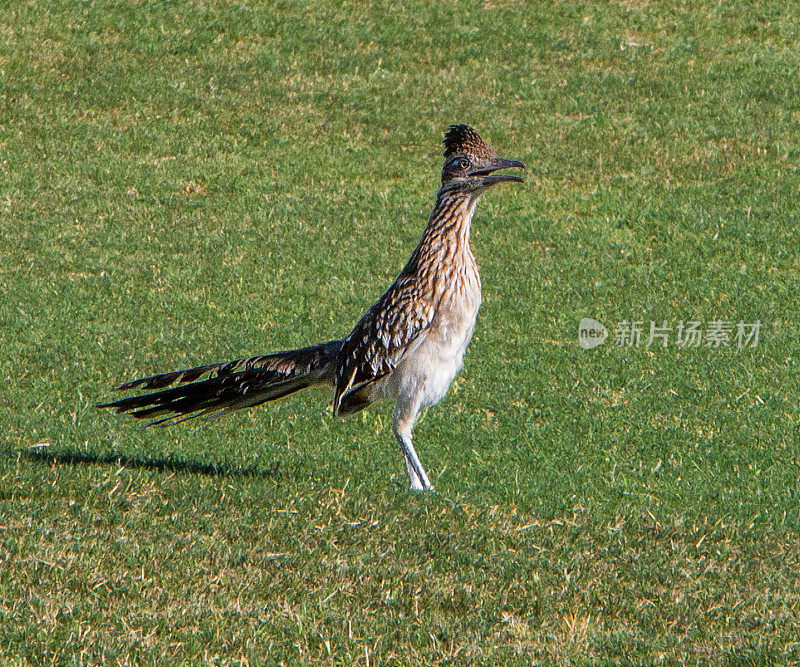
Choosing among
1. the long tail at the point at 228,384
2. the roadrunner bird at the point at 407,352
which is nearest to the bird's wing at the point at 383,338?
the roadrunner bird at the point at 407,352

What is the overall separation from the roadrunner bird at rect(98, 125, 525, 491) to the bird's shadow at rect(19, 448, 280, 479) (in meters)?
0.33

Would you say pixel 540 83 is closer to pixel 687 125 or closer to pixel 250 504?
pixel 687 125

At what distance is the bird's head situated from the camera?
8102 mm

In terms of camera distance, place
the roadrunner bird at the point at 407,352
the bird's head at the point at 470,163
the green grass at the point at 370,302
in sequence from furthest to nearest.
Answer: the roadrunner bird at the point at 407,352
the bird's head at the point at 470,163
the green grass at the point at 370,302

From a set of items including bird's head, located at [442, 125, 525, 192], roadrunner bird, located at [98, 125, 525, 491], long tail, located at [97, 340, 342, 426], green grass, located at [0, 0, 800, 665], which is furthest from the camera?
long tail, located at [97, 340, 342, 426]

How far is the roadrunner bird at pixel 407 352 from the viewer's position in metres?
8.21

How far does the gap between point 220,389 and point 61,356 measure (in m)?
3.95

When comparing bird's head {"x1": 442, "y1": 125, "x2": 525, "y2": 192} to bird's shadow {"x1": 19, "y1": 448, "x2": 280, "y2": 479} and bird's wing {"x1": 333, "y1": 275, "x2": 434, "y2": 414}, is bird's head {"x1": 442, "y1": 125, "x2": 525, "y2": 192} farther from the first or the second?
bird's shadow {"x1": 19, "y1": 448, "x2": 280, "y2": 479}

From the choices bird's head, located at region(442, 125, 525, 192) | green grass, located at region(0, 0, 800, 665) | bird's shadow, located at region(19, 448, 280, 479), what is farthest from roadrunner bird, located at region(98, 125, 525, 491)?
green grass, located at region(0, 0, 800, 665)

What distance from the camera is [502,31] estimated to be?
68.5 feet

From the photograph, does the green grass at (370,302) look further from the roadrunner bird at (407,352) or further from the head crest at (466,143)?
the head crest at (466,143)

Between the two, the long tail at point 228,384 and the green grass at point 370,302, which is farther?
the long tail at point 228,384

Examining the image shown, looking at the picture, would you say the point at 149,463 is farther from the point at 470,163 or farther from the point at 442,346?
the point at 470,163

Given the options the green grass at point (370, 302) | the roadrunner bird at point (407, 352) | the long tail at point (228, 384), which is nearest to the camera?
the green grass at point (370, 302)
